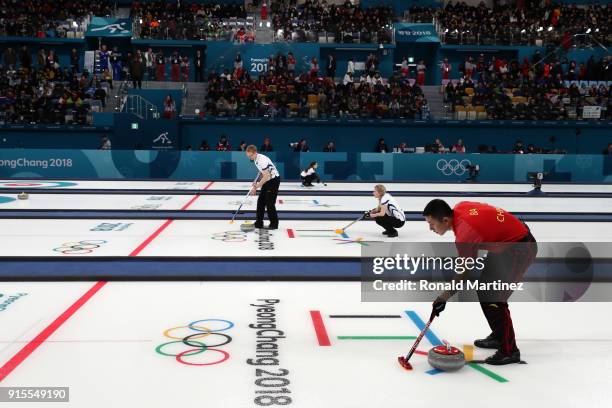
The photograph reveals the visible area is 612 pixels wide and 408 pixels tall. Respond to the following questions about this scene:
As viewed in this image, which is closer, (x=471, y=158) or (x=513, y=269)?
(x=513, y=269)

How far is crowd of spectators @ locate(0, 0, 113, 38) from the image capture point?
3086 centimetres

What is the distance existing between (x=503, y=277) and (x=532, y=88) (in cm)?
2641

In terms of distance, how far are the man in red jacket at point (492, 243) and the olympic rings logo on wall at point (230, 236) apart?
575 centimetres

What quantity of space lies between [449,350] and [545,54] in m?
30.8

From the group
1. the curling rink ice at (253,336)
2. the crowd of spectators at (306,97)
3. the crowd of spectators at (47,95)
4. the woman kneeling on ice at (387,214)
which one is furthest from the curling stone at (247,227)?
the crowd of spectators at (47,95)

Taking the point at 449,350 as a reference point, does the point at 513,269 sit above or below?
above

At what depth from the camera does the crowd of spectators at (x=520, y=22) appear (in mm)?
32000

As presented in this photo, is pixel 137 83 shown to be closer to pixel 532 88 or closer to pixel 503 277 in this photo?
pixel 532 88

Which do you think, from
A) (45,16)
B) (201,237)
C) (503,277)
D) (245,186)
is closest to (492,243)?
(503,277)

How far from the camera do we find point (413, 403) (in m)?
3.85

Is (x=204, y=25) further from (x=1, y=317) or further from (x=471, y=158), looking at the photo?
(x=1, y=317)

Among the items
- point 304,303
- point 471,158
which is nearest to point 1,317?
point 304,303

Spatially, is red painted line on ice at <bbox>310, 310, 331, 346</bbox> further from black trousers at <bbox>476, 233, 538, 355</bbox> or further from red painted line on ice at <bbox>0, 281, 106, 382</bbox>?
red painted line on ice at <bbox>0, 281, 106, 382</bbox>

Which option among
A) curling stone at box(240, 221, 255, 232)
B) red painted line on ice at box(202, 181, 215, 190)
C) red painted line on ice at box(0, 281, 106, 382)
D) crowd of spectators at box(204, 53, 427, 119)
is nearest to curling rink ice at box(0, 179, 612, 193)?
red painted line on ice at box(202, 181, 215, 190)
